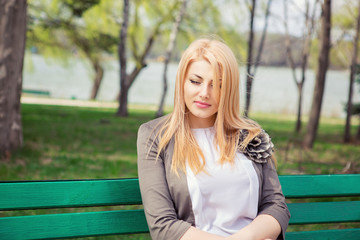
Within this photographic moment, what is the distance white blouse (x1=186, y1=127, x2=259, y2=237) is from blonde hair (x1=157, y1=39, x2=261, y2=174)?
0.05 metres

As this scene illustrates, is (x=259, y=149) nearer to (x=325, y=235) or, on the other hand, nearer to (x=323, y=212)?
(x=323, y=212)

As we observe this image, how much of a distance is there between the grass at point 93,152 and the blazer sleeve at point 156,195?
204 centimetres

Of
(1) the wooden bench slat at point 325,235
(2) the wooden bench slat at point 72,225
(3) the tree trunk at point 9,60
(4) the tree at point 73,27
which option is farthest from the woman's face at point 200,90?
(4) the tree at point 73,27

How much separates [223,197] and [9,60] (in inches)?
212

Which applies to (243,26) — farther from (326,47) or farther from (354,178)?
(354,178)

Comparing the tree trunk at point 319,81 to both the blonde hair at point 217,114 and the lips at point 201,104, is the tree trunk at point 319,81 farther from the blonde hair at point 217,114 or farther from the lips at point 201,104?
the lips at point 201,104

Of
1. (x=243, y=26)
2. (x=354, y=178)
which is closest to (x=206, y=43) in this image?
(x=354, y=178)

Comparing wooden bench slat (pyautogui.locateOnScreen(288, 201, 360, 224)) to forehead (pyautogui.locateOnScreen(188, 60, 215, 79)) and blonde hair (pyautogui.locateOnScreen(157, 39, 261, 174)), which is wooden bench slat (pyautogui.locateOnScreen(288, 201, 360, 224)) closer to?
blonde hair (pyautogui.locateOnScreen(157, 39, 261, 174))

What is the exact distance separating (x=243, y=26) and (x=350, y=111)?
849cm

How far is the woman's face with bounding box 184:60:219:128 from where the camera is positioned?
7.07ft

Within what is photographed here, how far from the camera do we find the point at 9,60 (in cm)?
664

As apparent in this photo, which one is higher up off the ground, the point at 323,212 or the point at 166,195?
the point at 166,195

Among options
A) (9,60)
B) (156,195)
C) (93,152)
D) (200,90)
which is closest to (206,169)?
(156,195)

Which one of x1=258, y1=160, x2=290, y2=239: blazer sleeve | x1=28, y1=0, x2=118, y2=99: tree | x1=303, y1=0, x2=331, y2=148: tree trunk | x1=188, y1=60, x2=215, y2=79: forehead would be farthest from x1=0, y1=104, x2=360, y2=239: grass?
x1=28, y1=0, x2=118, y2=99: tree
